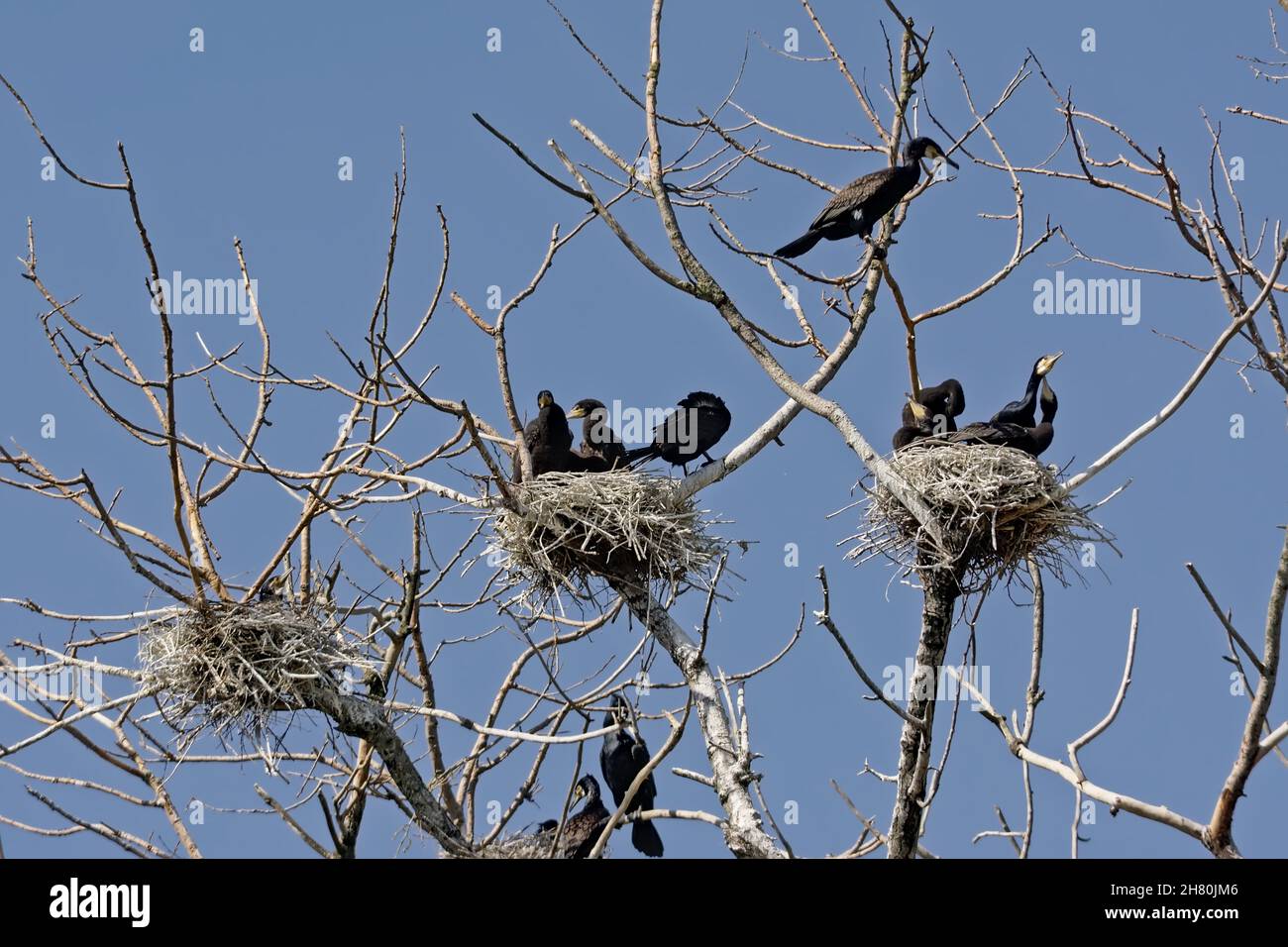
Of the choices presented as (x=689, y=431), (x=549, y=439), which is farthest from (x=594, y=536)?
(x=689, y=431)

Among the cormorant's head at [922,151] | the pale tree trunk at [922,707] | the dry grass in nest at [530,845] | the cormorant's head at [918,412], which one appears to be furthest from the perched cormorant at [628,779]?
the cormorant's head at [922,151]

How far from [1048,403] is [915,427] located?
Answer: 1.09 meters

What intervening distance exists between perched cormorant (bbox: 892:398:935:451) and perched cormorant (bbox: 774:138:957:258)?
41.4 inches

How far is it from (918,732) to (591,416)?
365 centimetres

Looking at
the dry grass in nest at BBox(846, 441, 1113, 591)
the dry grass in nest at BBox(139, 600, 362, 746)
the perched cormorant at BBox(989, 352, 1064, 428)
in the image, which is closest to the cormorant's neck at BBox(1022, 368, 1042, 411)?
the perched cormorant at BBox(989, 352, 1064, 428)

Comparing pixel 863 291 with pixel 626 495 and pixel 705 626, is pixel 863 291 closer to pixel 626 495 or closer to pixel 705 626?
pixel 626 495

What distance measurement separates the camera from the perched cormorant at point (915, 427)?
29.0ft

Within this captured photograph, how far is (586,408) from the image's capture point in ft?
30.0

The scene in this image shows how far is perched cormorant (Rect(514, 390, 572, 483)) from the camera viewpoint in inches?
327

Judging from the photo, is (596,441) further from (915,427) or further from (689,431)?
(915,427)

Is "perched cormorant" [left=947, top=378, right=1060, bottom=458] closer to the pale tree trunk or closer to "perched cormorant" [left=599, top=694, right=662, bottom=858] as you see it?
the pale tree trunk

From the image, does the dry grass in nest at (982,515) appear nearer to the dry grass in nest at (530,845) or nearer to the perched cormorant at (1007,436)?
the perched cormorant at (1007,436)

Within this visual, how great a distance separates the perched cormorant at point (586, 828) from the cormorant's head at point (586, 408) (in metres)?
2.15
